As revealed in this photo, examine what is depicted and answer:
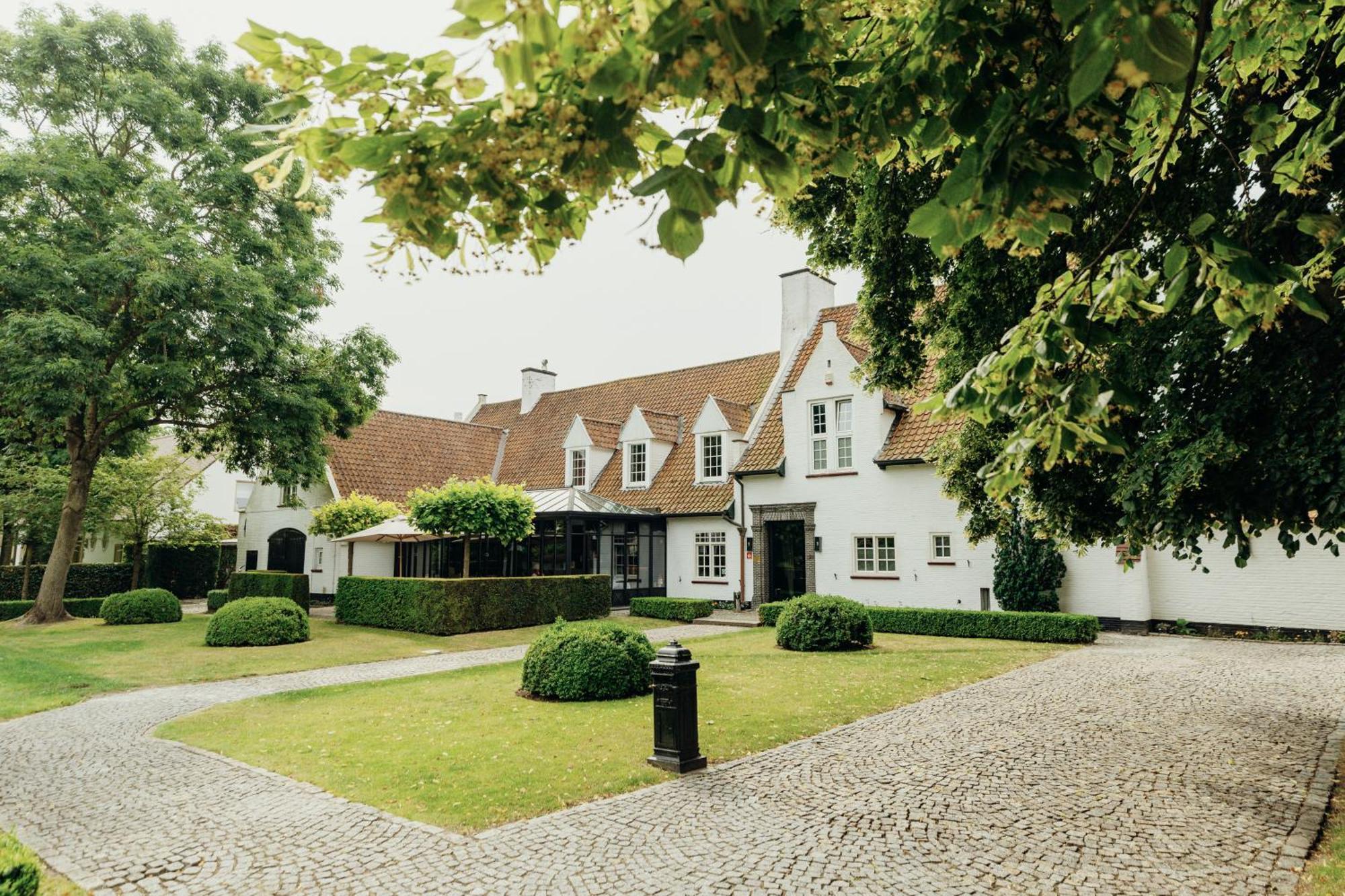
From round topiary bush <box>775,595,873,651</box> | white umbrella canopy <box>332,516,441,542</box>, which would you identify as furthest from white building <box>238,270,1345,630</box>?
round topiary bush <box>775,595,873,651</box>

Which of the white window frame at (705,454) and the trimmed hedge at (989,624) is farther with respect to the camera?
the white window frame at (705,454)

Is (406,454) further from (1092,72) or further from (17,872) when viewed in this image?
(1092,72)

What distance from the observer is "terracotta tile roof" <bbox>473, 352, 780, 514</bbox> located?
2603 centimetres

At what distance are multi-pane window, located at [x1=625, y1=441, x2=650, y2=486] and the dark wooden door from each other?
5.74 meters

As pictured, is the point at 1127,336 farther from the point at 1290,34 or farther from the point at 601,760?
the point at 601,760

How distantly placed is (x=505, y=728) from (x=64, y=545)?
19.6 m

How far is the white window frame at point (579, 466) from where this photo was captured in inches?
1130

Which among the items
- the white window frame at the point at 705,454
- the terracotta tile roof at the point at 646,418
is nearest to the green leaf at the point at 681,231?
the terracotta tile roof at the point at 646,418

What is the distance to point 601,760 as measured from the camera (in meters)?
7.53

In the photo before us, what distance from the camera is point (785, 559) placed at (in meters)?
23.7

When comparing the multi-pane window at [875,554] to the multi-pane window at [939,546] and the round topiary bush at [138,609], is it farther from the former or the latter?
the round topiary bush at [138,609]

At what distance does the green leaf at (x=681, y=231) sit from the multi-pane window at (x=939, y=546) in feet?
63.4

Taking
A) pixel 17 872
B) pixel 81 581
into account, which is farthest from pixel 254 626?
pixel 81 581

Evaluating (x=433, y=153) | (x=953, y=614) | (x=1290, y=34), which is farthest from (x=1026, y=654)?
(x=433, y=153)
